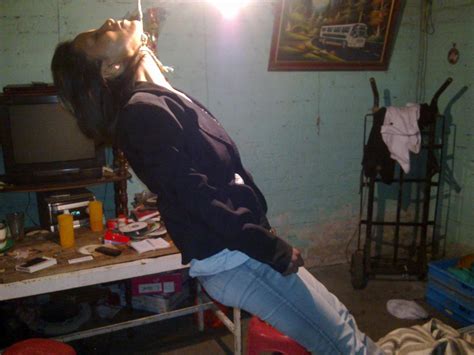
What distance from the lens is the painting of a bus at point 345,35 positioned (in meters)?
3.49

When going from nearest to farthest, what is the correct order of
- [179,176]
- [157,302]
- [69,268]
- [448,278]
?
[179,176] → [69,268] → [157,302] → [448,278]

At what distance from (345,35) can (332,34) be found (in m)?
0.13

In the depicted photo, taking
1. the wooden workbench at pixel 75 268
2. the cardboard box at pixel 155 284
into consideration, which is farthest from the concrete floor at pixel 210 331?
the wooden workbench at pixel 75 268

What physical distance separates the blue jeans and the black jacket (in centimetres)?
7

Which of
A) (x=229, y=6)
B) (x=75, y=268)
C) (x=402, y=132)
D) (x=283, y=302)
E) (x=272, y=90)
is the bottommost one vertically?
(x=75, y=268)

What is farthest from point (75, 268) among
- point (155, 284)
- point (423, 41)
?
point (423, 41)

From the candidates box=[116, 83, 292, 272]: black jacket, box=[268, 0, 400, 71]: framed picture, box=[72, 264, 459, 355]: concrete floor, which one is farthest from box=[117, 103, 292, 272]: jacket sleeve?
box=[268, 0, 400, 71]: framed picture

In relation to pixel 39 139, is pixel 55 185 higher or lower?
lower

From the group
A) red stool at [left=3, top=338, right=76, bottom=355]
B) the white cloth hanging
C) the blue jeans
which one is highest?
the white cloth hanging

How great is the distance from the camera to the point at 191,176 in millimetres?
1296

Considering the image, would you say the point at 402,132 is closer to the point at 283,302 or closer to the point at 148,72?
the point at 283,302

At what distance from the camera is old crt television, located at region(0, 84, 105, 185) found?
8.31 ft

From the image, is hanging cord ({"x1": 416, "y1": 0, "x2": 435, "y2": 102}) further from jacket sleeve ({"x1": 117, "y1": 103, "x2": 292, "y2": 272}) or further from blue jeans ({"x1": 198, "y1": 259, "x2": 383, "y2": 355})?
jacket sleeve ({"x1": 117, "y1": 103, "x2": 292, "y2": 272})

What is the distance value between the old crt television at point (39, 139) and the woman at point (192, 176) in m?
1.27
